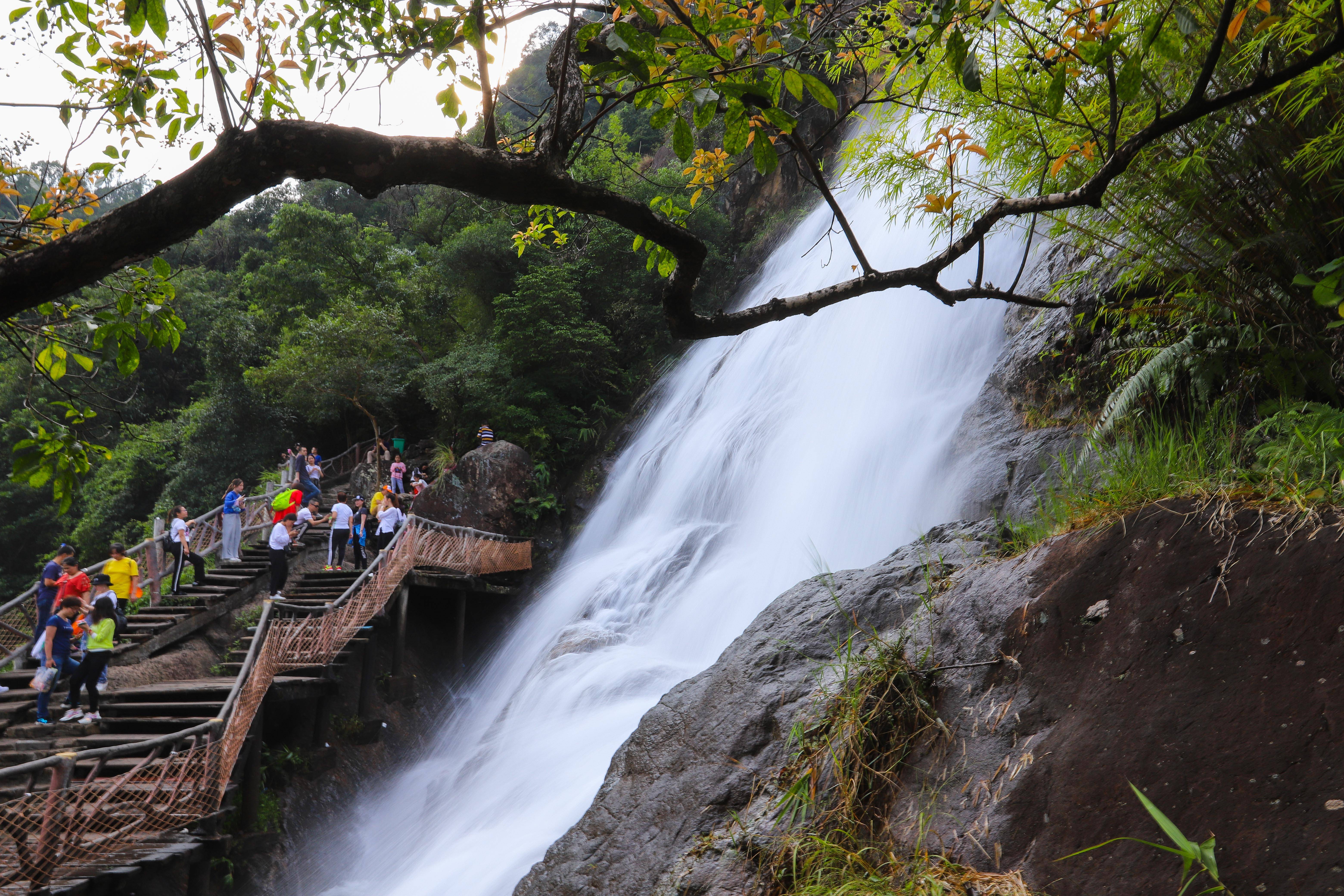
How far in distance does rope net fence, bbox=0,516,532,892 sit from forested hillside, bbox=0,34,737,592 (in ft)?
36.7

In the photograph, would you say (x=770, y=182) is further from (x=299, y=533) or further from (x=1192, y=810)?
(x=1192, y=810)

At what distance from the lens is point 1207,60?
2.11m

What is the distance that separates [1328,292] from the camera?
99.2 inches

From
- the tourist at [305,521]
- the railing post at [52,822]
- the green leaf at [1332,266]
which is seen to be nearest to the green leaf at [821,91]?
the green leaf at [1332,266]

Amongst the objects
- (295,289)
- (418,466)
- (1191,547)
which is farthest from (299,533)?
(295,289)

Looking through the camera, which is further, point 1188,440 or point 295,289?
point 295,289

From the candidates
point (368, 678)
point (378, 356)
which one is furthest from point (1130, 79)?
point (378, 356)

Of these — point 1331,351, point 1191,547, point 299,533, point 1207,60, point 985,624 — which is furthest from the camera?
point 299,533

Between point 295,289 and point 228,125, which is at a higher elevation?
point 295,289

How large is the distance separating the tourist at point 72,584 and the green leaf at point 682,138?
9799 mm

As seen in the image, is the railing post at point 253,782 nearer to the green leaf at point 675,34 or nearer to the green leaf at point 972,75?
the green leaf at point 675,34

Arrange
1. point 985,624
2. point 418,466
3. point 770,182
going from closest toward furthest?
point 985,624 < point 418,466 < point 770,182

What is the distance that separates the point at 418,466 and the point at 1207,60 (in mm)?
22928

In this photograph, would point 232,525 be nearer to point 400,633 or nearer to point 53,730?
point 400,633
